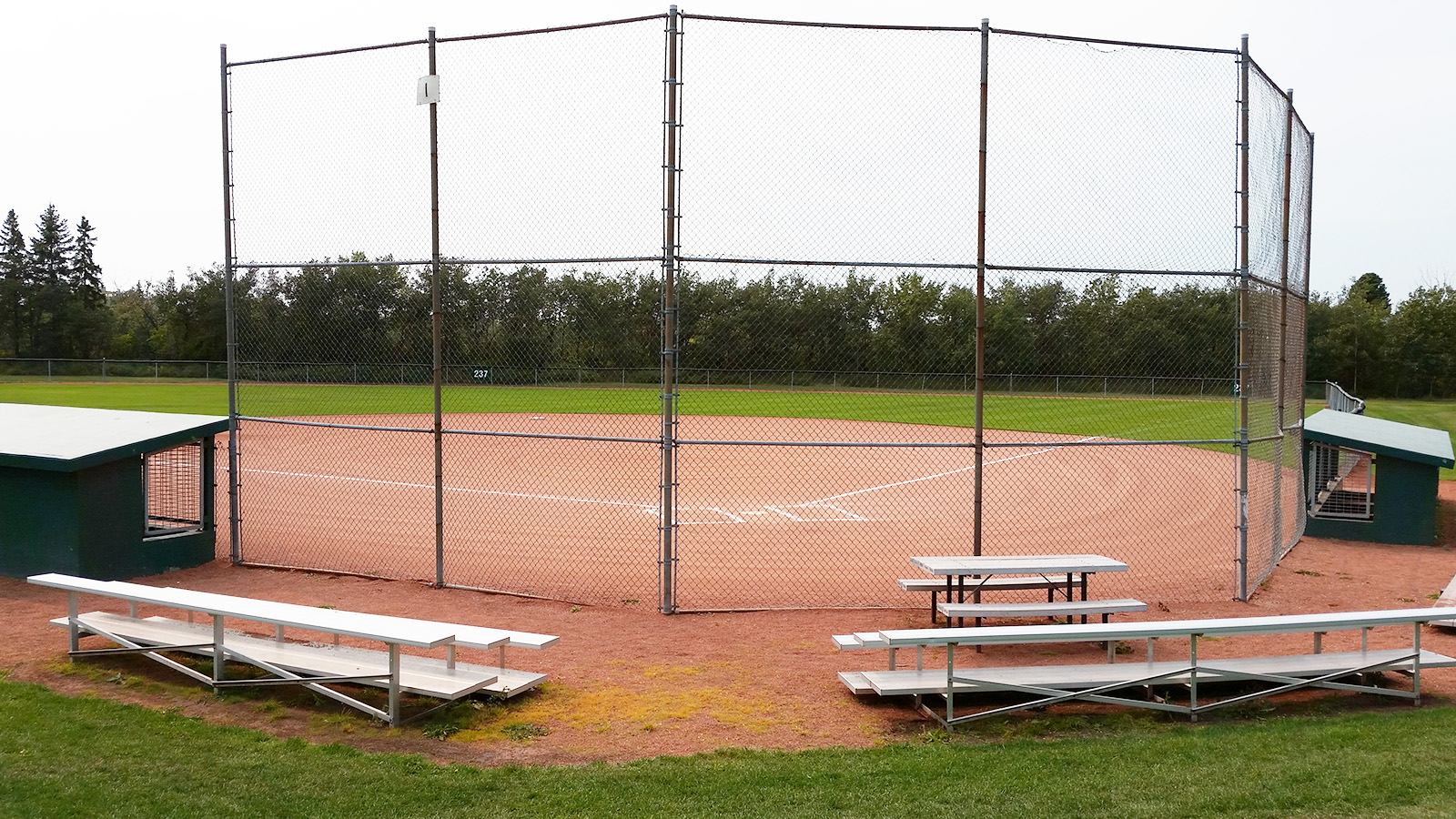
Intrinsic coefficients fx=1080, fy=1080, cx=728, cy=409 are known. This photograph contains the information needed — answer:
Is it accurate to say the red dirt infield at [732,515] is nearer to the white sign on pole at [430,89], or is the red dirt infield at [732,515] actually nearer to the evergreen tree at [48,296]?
the white sign on pole at [430,89]

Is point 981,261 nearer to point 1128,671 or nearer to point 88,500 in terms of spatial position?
point 1128,671

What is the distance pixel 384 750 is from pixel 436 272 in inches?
190

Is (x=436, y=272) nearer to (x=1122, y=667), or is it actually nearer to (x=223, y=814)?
(x=223, y=814)

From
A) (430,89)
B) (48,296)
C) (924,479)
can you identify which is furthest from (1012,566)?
(48,296)

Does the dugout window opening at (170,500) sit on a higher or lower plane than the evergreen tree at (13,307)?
lower

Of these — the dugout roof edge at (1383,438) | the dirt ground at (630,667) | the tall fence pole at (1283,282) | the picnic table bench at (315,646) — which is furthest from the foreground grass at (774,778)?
the dugout roof edge at (1383,438)

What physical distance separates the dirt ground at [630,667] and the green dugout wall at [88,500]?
1.01ft

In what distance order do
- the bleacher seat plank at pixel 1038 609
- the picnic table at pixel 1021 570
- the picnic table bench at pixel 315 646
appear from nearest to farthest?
the picnic table bench at pixel 315 646 → the bleacher seat plank at pixel 1038 609 → the picnic table at pixel 1021 570

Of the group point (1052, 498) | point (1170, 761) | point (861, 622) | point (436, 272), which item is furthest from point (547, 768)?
point (1052, 498)

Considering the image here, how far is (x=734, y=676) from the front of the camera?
6984 mm

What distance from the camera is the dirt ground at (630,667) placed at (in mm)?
5758

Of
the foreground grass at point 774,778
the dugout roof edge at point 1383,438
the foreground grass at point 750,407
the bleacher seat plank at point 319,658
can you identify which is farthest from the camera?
the foreground grass at point 750,407

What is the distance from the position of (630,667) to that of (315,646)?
200 cm

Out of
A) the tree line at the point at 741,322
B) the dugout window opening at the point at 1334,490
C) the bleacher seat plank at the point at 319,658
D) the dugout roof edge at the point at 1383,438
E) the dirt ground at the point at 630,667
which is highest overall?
the tree line at the point at 741,322
